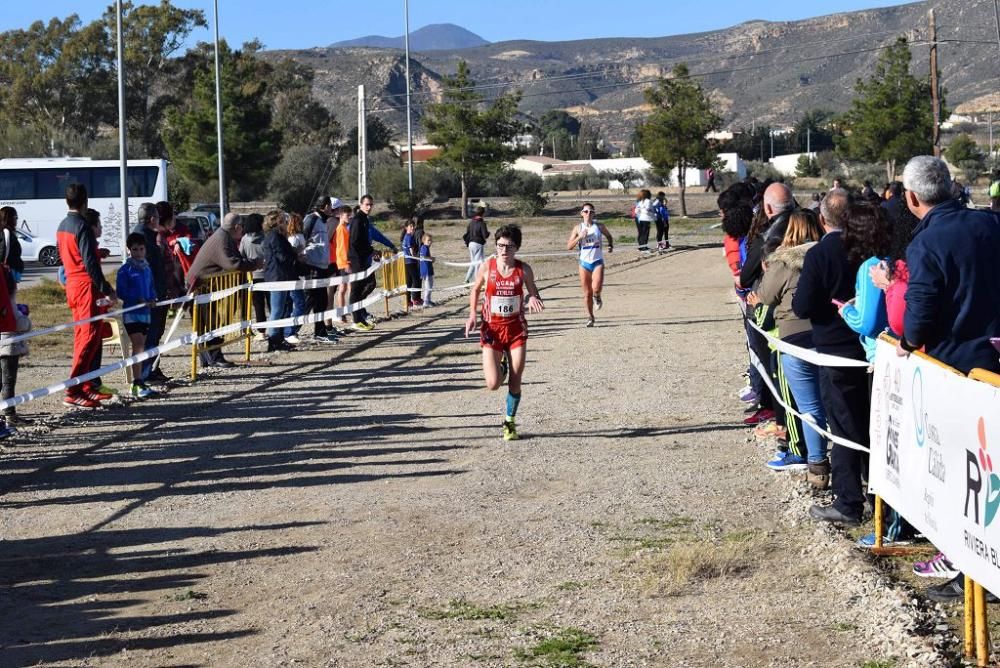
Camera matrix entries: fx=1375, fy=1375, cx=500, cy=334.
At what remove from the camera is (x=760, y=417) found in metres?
11.3

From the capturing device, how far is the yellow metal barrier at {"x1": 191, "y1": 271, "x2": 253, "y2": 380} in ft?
50.2

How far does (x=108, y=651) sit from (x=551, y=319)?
1520 cm

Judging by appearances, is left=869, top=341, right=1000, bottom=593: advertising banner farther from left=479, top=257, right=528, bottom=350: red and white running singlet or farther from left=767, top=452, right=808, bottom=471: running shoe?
left=479, top=257, right=528, bottom=350: red and white running singlet

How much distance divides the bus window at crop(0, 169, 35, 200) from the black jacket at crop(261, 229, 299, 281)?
94.0 ft

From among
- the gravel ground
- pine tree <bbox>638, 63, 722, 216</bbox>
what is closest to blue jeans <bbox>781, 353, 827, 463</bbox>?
the gravel ground

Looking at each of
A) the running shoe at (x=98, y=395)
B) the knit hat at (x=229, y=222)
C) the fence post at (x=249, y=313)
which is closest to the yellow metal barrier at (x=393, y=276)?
the fence post at (x=249, y=313)

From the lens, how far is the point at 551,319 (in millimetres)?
20938

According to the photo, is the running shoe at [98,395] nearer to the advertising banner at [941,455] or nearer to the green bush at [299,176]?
the advertising banner at [941,455]

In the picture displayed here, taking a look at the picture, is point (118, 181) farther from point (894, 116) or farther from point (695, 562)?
point (894, 116)

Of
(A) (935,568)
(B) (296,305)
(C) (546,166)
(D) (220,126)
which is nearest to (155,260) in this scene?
(B) (296,305)

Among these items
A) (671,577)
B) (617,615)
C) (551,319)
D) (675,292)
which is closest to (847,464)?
(671,577)

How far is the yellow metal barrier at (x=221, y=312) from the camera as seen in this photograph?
1530cm

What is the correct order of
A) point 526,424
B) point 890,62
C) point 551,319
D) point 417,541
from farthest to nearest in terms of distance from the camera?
point 890,62, point 551,319, point 526,424, point 417,541

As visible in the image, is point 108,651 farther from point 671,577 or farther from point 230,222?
point 230,222
